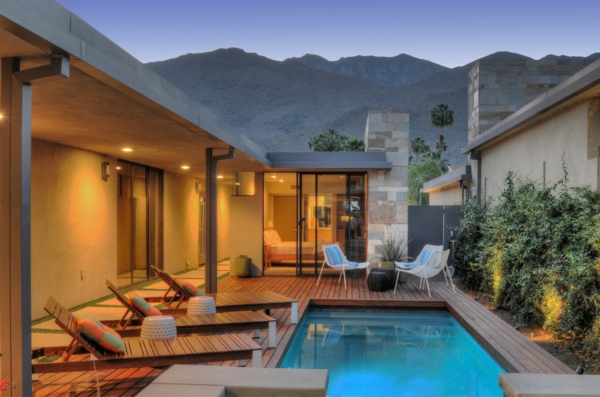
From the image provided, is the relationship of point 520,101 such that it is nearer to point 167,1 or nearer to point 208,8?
point 167,1

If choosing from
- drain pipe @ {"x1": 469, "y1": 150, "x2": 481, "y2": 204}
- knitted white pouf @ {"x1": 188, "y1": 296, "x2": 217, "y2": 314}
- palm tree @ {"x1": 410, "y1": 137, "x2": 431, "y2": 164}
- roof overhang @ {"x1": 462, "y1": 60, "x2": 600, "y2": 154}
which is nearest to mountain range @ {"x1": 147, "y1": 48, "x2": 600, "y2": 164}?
palm tree @ {"x1": 410, "y1": 137, "x2": 431, "y2": 164}

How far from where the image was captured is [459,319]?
26.5 feet

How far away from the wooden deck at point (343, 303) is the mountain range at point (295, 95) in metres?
62.2

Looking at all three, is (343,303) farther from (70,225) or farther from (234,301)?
(70,225)

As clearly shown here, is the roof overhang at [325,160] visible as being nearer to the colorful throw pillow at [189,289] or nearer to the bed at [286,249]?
the bed at [286,249]

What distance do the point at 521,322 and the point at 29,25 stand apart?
6663mm

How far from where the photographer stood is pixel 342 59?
10544 centimetres

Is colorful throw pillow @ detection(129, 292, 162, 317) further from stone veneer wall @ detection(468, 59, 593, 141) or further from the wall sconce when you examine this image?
stone veneer wall @ detection(468, 59, 593, 141)

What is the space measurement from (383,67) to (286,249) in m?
98.9

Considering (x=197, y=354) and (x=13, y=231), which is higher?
(x=13, y=231)

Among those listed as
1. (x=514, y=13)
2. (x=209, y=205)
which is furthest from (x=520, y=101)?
(x=514, y=13)

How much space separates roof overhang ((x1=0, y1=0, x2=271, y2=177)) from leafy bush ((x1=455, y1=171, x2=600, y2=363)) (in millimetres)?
4057

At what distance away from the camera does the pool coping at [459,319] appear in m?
5.51

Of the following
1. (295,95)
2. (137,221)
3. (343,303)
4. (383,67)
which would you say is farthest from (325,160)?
(383,67)
